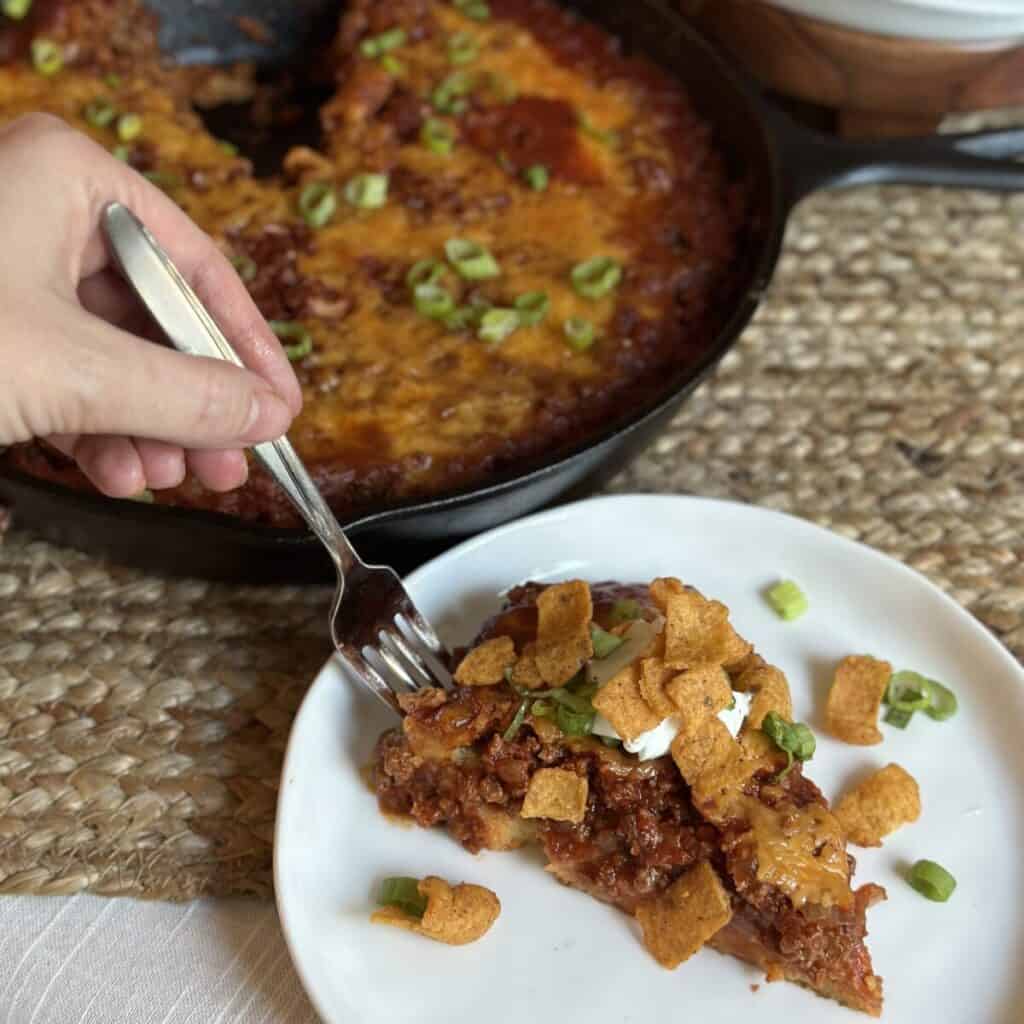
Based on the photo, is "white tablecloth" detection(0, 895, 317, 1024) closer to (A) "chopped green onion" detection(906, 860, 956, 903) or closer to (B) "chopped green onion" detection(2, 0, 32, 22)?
(A) "chopped green onion" detection(906, 860, 956, 903)

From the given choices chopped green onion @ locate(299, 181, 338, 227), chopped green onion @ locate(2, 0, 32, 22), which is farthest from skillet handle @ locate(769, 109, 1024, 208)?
chopped green onion @ locate(2, 0, 32, 22)

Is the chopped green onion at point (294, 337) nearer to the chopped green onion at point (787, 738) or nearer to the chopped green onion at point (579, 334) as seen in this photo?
the chopped green onion at point (579, 334)

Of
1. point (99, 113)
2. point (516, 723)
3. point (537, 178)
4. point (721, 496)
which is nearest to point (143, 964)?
point (516, 723)

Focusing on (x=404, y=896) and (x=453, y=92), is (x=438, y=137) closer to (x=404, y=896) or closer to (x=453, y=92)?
(x=453, y=92)

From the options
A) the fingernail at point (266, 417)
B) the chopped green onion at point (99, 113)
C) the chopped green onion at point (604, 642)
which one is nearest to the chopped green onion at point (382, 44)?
the chopped green onion at point (99, 113)

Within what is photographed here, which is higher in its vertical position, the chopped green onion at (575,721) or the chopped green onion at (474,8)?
the chopped green onion at (474,8)
